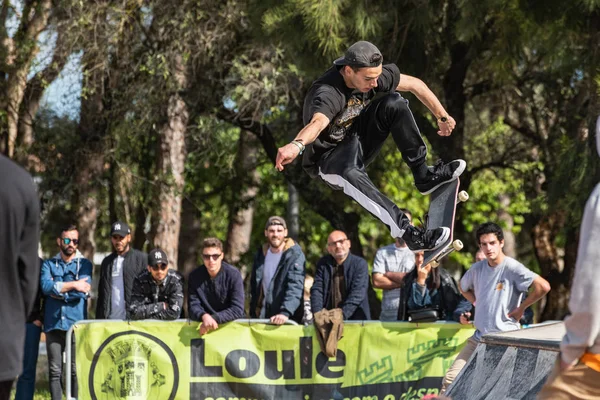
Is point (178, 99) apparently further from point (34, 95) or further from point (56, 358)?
point (56, 358)

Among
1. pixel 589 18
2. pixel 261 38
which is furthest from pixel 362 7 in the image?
pixel 589 18

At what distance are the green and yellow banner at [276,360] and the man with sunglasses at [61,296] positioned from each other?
1.69ft

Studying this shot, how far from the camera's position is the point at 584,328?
133 inches

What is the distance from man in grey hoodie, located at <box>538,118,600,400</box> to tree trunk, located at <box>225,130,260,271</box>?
13.3 m

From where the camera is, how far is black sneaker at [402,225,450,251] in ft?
21.0

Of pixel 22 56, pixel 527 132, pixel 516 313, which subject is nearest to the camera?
pixel 516 313

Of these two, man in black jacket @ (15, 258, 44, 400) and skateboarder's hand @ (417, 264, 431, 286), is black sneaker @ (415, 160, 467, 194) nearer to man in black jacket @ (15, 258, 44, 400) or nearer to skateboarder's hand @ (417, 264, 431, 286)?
skateboarder's hand @ (417, 264, 431, 286)

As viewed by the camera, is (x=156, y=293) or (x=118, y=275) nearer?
(x=156, y=293)

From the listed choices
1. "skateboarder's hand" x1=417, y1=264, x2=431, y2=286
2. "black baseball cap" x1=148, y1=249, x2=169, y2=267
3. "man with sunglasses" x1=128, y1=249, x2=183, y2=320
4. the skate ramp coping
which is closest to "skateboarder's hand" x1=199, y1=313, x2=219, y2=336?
"man with sunglasses" x1=128, y1=249, x2=183, y2=320

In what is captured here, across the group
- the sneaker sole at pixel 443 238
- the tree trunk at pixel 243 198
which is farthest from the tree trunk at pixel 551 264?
the sneaker sole at pixel 443 238

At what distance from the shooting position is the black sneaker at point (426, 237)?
21.0 ft

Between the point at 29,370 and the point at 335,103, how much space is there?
4571 millimetres

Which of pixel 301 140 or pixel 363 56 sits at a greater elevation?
pixel 363 56

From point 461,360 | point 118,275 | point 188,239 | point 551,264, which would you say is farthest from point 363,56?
point 188,239
